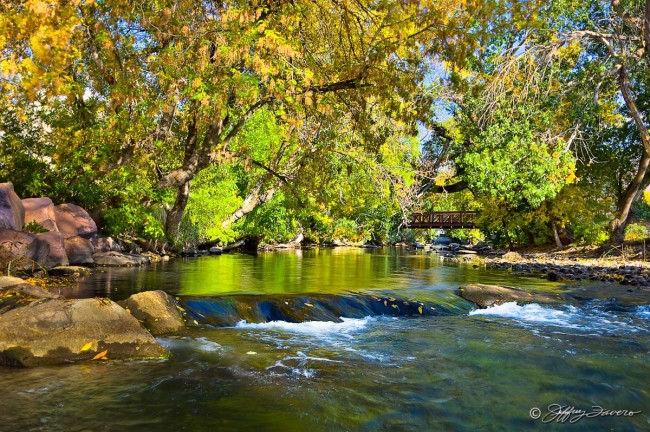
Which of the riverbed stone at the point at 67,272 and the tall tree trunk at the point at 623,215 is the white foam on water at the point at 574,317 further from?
the tall tree trunk at the point at 623,215

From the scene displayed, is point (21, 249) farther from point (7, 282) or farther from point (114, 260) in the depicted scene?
point (114, 260)

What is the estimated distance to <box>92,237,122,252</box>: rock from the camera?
1817 cm

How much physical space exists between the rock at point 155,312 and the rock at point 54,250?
648cm

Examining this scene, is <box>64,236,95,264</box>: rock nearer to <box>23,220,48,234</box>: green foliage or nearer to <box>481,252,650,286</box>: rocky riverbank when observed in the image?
<box>23,220,48,234</box>: green foliage

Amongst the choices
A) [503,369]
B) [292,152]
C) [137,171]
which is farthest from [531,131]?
[503,369]

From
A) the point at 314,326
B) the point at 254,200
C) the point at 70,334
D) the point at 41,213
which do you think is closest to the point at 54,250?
the point at 41,213

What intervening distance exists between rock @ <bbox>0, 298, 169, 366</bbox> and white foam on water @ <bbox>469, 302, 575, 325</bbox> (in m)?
6.73

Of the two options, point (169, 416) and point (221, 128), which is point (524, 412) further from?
point (221, 128)

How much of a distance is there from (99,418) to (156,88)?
28.9 feet

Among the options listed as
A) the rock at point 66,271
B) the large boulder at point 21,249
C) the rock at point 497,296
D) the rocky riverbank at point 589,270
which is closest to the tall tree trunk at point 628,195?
the rocky riverbank at point 589,270

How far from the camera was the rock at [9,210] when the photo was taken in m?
12.5

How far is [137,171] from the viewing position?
17750mm

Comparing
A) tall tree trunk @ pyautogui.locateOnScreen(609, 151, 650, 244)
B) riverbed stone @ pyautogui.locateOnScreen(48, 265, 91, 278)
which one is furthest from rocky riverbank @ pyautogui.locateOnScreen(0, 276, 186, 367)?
tall tree trunk @ pyautogui.locateOnScreen(609, 151, 650, 244)

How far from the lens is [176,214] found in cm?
2161
